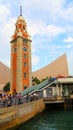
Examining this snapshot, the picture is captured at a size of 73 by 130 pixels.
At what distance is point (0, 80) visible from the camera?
269 feet

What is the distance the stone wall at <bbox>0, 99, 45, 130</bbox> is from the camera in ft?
54.2

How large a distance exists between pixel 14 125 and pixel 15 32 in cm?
4222

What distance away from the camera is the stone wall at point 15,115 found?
651 inches

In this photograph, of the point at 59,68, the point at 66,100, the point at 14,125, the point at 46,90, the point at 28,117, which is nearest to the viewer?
the point at 14,125

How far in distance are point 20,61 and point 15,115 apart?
114 feet

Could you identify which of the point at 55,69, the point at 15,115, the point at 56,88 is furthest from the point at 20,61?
the point at 55,69

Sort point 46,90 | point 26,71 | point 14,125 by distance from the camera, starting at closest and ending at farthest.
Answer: point 14,125, point 46,90, point 26,71

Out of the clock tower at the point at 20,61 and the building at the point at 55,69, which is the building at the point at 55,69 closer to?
the building at the point at 55,69

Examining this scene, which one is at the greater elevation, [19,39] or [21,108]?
[19,39]

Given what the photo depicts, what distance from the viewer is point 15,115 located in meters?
18.9

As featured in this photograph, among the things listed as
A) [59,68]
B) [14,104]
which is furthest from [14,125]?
[59,68]

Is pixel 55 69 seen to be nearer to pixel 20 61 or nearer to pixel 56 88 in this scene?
pixel 20 61

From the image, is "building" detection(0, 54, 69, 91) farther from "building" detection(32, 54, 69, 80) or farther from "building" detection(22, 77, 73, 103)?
"building" detection(22, 77, 73, 103)

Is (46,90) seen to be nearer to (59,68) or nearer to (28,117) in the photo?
(28,117)
